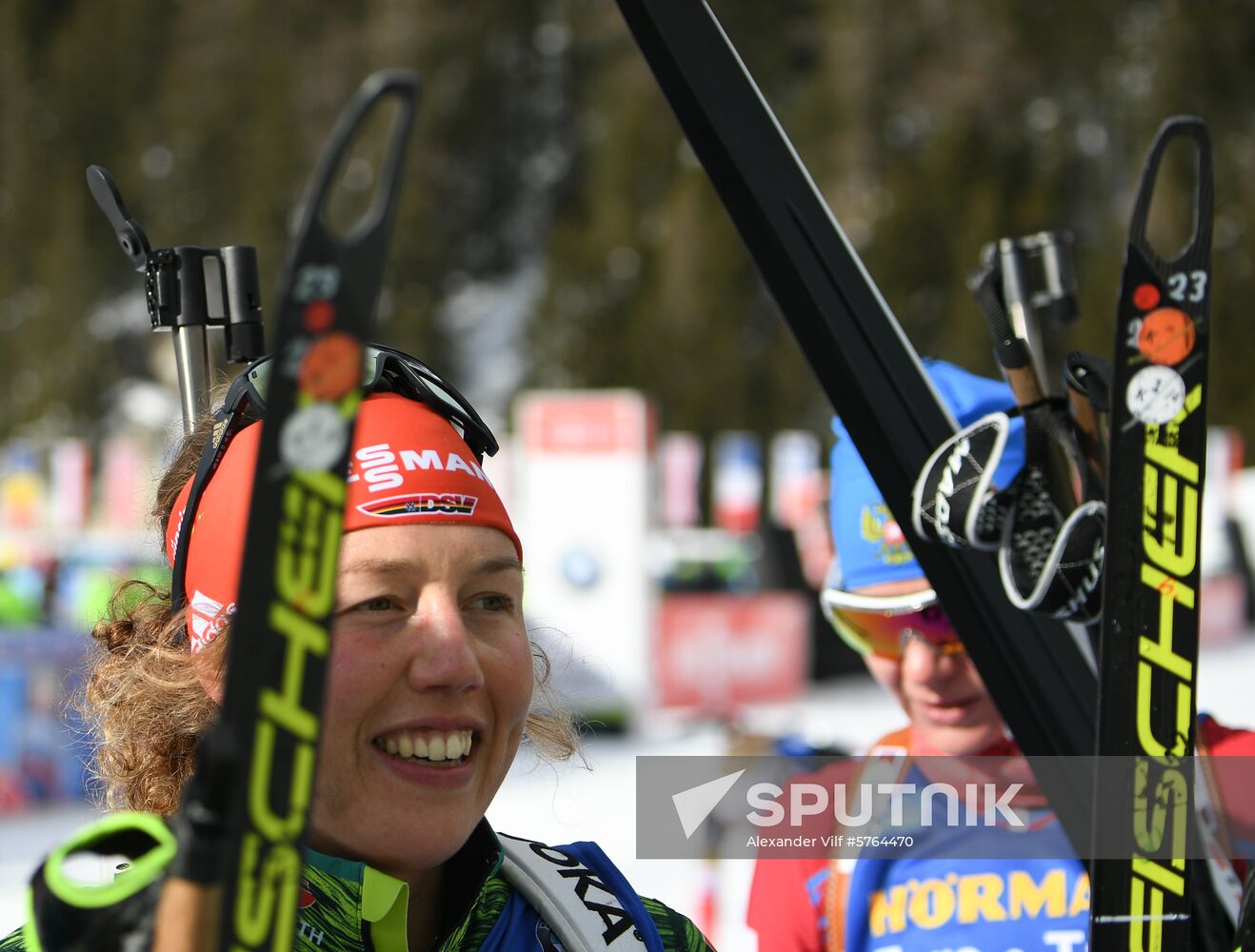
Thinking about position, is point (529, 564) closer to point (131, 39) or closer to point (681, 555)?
point (681, 555)

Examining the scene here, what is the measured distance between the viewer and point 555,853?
154 centimetres

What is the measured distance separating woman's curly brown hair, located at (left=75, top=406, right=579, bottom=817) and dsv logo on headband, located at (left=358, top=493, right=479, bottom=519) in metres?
0.18

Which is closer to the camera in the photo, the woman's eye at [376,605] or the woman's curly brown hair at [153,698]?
the woman's eye at [376,605]

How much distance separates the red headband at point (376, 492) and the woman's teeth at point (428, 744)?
18 cm

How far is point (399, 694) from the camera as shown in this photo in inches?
50.2

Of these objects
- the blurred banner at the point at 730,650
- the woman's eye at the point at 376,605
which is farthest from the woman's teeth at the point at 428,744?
the blurred banner at the point at 730,650

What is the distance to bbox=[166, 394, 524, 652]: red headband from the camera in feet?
4.33

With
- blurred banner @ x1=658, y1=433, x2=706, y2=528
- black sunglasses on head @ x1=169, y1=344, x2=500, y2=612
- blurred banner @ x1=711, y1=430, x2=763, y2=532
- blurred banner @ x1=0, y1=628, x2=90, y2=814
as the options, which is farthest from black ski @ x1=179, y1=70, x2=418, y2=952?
blurred banner @ x1=658, y1=433, x2=706, y2=528

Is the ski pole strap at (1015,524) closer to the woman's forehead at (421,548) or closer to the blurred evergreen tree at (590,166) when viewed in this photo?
the woman's forehead at (421,548)

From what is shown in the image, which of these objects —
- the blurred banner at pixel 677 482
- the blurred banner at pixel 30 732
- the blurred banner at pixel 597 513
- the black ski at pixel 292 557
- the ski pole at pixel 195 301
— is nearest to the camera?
the black ski at pixel 292 557

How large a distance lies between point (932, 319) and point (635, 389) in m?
5.48

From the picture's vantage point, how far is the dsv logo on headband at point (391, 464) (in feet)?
4.34

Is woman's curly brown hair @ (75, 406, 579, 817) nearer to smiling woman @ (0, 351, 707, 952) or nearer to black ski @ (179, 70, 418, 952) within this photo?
smiling woman @ (0, 351, 707, 952)

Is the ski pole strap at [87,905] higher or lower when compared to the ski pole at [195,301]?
lower
